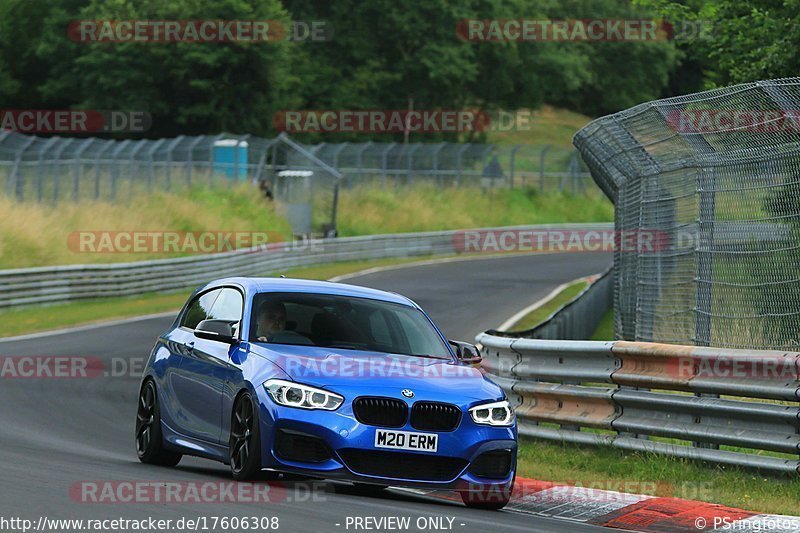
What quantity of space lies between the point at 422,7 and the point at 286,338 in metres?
63.8

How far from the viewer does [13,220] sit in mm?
32469

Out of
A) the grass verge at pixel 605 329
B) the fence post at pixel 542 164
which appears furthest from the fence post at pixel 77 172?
the fence post at pixel 542 164

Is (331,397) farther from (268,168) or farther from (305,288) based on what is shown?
(268,168)

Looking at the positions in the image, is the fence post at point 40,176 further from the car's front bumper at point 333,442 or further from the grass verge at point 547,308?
the car's front bumper at point 333,442

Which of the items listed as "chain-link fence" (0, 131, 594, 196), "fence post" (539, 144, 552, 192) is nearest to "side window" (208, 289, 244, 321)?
"chain-link fence" (0, 131, 594, 196)

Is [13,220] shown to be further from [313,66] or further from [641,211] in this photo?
[313,66]

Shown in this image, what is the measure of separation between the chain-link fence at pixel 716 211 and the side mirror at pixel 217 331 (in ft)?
13.7

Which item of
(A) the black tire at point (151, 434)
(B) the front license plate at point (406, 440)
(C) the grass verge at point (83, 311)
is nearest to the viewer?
(B) the front license plate at point (406, 440)

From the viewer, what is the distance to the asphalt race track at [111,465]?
7.99 meters

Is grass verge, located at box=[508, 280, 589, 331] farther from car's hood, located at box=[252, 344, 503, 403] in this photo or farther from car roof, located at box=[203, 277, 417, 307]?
car's hood, located at box=[252, 344, 503, 403]

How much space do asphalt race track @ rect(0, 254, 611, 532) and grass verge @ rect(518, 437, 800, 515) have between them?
129 cm

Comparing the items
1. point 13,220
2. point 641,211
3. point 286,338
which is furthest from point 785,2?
point 13,220

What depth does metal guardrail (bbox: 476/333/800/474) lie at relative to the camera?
398 inches

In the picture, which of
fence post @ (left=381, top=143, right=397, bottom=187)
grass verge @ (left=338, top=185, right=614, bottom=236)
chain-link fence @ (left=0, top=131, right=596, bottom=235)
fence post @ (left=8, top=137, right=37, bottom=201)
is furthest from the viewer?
fence post @ (left=381, top=143, right=397, bottom=187)
